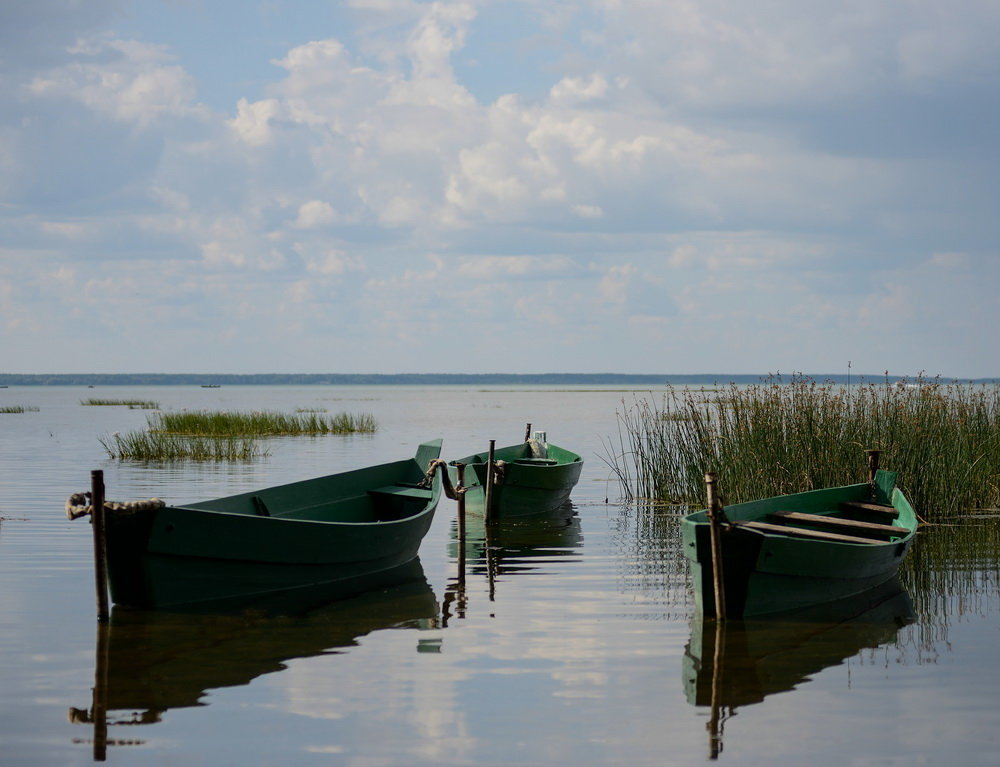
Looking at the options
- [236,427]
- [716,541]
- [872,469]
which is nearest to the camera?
[716,541]

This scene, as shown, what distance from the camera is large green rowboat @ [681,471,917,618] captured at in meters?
8.80

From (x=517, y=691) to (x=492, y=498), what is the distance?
9409 mm

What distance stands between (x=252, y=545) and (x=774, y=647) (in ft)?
15.5

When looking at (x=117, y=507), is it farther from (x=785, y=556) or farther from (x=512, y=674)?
(x=785, y=556)

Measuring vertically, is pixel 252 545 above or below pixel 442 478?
below

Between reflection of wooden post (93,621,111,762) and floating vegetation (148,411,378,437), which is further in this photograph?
floating vegetation (148,411,378,437)

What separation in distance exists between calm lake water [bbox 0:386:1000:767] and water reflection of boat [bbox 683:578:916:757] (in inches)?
1.1

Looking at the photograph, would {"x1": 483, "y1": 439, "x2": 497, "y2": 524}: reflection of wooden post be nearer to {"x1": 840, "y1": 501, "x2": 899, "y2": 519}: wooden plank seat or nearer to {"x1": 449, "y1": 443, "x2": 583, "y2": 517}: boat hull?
{"x1": 449, "y1": 443, "x2": 583, "y2": 517}: boat hull

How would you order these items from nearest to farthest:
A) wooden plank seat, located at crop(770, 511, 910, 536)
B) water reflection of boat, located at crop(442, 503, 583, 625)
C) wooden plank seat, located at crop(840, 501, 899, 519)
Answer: wooden plank seat, located at crop(770, 511, 910, 536) → water reflection of boat, located at crop(442, 503, 583, 625) → wooden plank seat, located at crop(840, 501, 899, 519)

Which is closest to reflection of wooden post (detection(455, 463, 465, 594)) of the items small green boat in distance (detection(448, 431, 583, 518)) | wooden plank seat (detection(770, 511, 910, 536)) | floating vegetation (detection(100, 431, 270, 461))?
small green boat in distance (detection(448, 431, 583, 518))

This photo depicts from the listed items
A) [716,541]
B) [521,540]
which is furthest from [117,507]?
[521,540]

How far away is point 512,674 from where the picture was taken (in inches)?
301

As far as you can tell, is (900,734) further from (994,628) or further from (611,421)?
(611,421)

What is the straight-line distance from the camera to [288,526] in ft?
33.6
